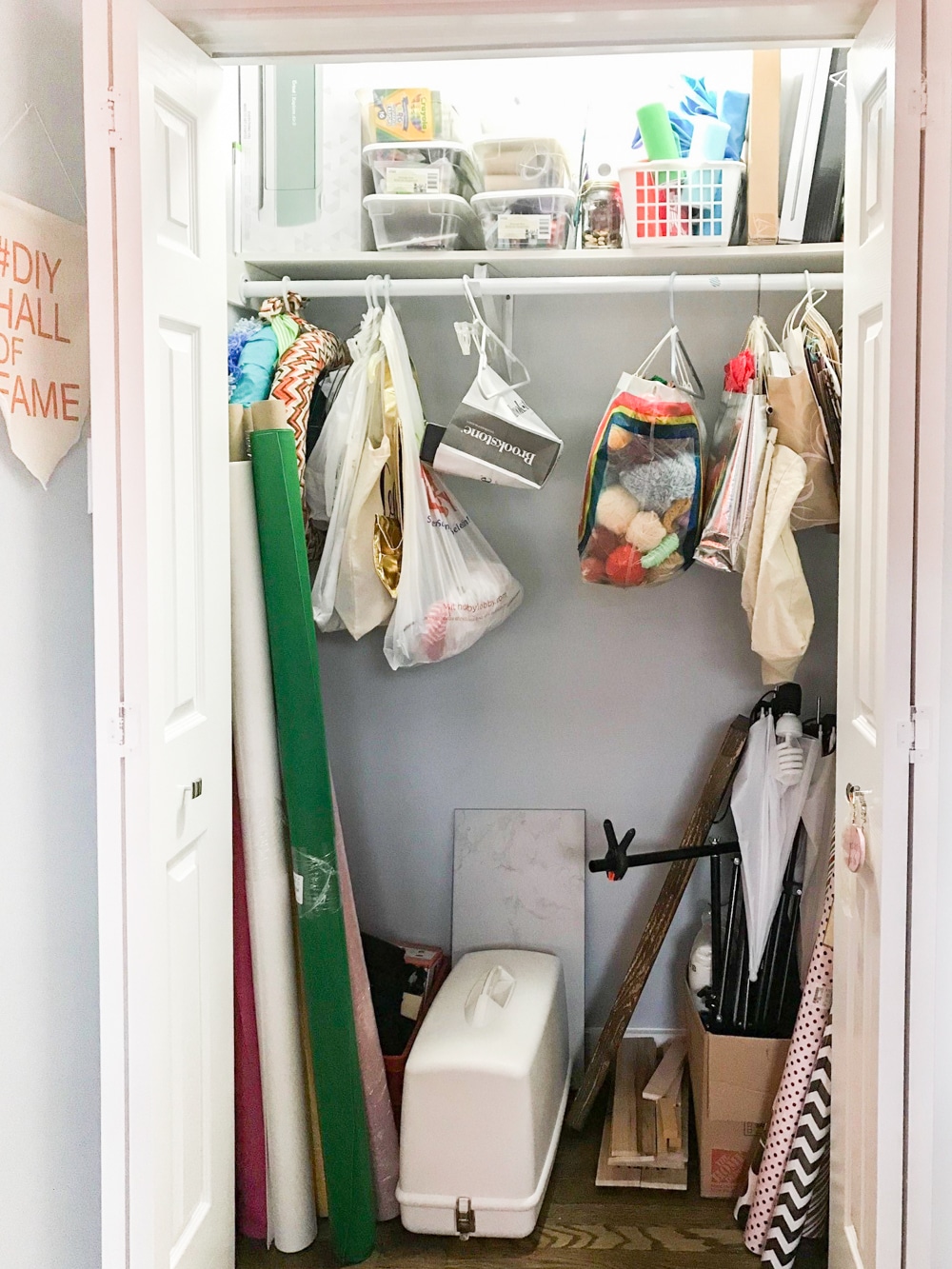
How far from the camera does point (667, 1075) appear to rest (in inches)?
105

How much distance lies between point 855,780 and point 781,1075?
78 cm

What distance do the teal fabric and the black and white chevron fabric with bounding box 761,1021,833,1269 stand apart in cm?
161

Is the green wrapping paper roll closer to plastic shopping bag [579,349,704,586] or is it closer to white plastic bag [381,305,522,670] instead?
white plastic bag [381,305,522,670]

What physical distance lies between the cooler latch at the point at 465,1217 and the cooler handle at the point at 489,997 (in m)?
0.31

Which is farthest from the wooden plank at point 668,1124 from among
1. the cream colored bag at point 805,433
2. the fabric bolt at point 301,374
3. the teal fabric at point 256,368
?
the teal fabric at point 256,368

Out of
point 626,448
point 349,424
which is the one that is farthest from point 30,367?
point 626,448

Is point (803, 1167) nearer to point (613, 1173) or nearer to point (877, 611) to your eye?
point (613, 1173)

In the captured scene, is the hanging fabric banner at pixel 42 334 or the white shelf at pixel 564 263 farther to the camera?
the white shelf at pixel 564 263

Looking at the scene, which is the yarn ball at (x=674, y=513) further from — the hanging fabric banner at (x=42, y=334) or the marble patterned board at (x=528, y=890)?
the hanging fabric banner at (x=42, y=334)

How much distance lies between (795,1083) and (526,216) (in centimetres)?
174

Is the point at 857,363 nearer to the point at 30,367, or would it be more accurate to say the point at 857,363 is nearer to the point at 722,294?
the point at 722,294

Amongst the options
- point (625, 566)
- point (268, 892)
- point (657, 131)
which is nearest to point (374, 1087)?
point (268, 892)

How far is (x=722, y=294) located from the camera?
2.72m

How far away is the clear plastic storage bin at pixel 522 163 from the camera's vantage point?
2.39 metres
